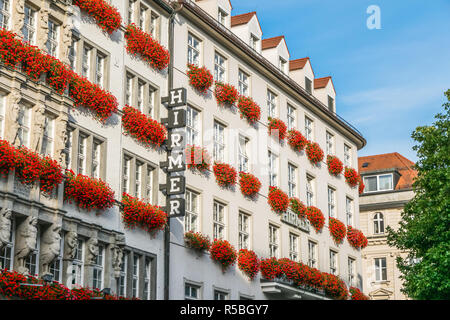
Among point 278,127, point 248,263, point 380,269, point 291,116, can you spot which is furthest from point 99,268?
point 380,269

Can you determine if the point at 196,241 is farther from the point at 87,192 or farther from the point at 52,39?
the point at 52,39

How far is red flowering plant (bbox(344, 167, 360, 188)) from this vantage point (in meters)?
48.5

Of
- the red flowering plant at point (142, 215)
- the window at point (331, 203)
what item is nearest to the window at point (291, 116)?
the window at point (331, 203)

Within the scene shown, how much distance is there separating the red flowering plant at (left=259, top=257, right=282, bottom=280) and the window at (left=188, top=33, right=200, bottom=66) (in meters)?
9.28

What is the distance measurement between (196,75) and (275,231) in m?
9.26

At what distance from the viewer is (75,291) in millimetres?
25484

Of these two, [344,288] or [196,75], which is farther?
[344,288]

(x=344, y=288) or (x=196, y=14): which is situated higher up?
(x=196, y=14)

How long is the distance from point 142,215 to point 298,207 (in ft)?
45.4

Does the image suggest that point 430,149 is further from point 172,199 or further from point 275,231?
point 172,199

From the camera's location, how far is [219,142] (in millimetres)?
36406

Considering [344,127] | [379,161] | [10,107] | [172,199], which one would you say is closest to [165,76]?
[172,199]

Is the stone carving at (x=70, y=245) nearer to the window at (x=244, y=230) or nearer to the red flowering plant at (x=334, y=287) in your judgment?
the window at (x=244, y=230)

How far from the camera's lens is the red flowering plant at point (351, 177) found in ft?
159
